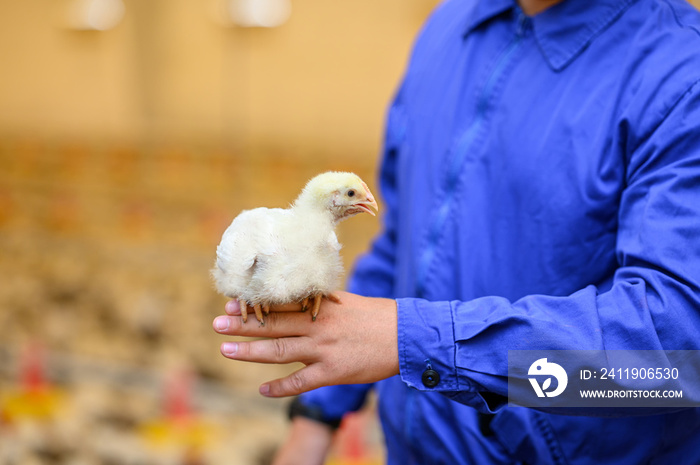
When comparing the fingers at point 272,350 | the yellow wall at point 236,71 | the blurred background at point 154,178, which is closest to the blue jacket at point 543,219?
the fingers at point 272,350

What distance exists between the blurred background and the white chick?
1.62 m

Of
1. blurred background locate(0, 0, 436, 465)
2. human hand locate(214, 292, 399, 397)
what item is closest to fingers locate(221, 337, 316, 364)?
human hand locate(214, 292, 399, 397)

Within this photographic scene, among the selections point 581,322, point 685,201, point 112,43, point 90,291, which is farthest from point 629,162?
point 112,43

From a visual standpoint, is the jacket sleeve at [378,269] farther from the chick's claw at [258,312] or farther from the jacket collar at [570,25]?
the chick's claw at [258,312]

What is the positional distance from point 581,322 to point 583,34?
391mm

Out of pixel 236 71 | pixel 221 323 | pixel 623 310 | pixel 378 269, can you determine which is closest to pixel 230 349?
pixel 221 323

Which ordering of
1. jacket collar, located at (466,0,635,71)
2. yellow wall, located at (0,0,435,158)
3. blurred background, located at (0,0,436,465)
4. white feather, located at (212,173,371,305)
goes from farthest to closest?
1. yellow wall, located at (0,0,435,158)
2. blurred background, located at (0,0,436,465)
3. jacket collar, located at (466,0,635,71)
4. white feather, located at (212,173,371,305)

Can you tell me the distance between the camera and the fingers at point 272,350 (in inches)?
26.5

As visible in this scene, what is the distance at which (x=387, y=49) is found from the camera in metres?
3.91

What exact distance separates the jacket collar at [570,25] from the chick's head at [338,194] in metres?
0.35

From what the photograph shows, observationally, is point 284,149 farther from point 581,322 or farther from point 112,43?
point 581,322

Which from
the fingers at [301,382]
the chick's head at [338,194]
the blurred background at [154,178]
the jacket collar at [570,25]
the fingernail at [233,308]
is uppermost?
the jacket collar at [570,25]

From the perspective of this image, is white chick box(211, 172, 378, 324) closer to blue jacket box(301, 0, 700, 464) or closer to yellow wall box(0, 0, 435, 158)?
blue jacket box(301, 0, 700, 464)

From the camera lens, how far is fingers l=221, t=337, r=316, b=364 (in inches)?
26.5
